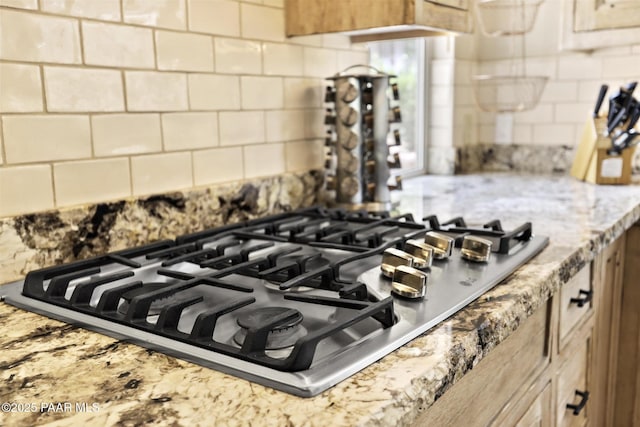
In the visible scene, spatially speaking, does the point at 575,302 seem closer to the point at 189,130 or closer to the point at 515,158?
the point at 189,130

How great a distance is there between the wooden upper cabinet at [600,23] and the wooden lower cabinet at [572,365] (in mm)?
684

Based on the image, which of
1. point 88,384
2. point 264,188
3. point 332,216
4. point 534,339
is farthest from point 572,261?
point 88,384

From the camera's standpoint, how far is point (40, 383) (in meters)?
0.60

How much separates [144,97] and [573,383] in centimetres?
110

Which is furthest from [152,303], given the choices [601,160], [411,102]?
[411,102]

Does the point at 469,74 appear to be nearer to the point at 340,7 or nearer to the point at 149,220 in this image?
the point at 340,7

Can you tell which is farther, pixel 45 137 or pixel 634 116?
pixel 634 116

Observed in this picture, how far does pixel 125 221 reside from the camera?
112 centimetres

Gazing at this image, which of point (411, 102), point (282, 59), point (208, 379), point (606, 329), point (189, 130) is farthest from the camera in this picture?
point (411, 102)

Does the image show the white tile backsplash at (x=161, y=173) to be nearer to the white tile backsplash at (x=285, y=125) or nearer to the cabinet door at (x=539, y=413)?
the white tile backsplash at (x=285, y=125)

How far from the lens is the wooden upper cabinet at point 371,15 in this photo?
4.40ft

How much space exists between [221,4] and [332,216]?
535mm

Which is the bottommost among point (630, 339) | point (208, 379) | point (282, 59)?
point (630, 339)

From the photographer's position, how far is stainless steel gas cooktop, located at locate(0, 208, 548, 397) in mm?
634
